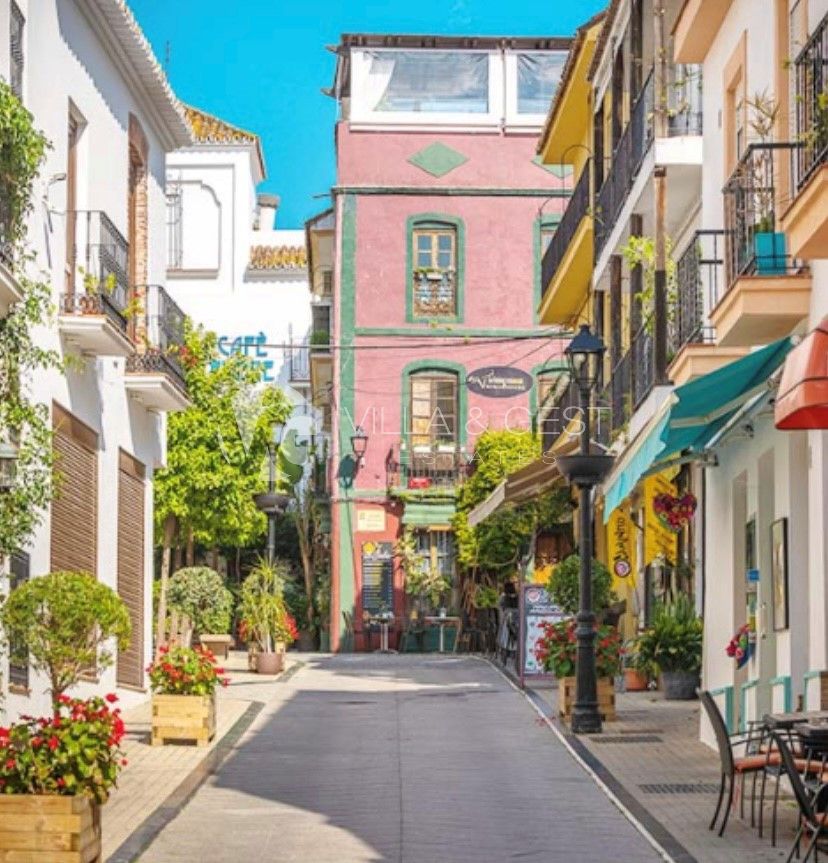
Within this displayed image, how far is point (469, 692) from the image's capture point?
95.3ft

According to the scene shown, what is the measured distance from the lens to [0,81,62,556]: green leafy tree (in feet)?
58.4

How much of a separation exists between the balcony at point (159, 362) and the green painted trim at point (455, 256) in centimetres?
1886

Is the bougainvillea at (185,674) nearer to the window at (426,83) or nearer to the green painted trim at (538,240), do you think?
the green painted trim at (538,240)

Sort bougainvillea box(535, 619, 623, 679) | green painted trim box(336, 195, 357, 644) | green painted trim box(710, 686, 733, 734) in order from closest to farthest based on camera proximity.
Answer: green painted trim box(710, 686, 733, 734) → bougainvillea box(535, 619, 623, 679) → green painted trim box(336, 195, 357, 644)

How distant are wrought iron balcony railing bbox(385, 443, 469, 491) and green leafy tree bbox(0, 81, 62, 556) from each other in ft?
83.9

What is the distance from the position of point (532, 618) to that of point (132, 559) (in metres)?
5.90

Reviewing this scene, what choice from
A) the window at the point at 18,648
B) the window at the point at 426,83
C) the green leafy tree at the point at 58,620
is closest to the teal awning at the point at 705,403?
the green leafy tree at the point at 58,620

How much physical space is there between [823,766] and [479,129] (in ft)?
116

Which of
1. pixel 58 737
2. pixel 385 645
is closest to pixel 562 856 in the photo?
pixel 58 737

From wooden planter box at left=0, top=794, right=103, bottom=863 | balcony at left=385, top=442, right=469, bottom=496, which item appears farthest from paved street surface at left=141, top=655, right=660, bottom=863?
balcony at left=385, top=442, right=469, bottom=496

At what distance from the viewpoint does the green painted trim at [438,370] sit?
4634 cm

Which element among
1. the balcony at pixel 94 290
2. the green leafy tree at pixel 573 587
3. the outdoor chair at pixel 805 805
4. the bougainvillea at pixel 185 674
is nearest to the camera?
the outdoor chair at pixel 805 805

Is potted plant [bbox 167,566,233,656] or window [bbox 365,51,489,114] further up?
window [bbox 365,51,489,114]

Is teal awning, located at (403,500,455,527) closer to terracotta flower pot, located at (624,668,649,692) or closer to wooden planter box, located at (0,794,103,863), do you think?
terracotta flower pot, located at (624,668,649,692)
